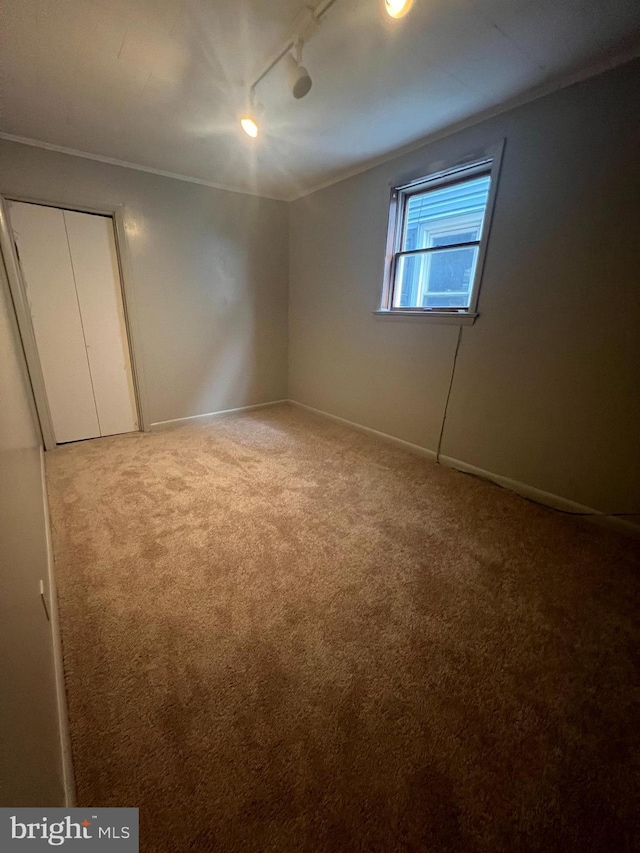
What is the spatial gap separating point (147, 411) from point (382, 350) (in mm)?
2564

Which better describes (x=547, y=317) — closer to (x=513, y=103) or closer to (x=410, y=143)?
(x=513, y=103)

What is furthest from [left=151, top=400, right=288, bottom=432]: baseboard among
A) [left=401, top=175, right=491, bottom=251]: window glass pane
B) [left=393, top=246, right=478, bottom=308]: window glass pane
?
[left=401, top=175, right=491, bottom=251]: window glass pane

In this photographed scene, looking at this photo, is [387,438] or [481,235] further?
[387,438]

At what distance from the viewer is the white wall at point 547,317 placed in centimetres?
184

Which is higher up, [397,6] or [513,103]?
[513,103]

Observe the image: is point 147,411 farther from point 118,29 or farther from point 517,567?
point 517,567

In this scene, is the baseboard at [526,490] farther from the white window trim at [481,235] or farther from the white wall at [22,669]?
the white wall at [22,669]

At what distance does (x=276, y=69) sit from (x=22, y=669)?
2750mm

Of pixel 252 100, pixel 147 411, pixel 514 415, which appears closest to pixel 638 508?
pixel 514 415

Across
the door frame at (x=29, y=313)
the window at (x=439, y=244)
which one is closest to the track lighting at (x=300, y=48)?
the window at (x=439, y=244)

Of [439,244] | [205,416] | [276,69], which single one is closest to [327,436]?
[205,416]

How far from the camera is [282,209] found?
A: 390 centimetres

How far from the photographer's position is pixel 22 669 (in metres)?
0.75

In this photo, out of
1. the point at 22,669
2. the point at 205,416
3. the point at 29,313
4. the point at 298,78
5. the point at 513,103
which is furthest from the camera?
the point at 205,416
